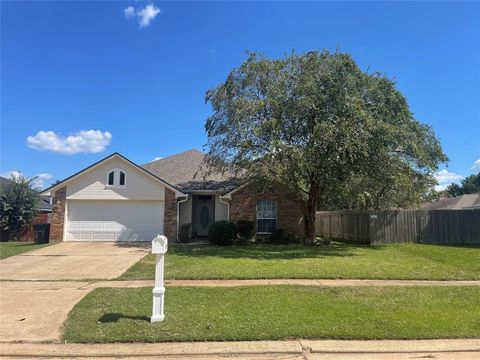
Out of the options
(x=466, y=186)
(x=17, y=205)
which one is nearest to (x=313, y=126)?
(x=17, y=205)

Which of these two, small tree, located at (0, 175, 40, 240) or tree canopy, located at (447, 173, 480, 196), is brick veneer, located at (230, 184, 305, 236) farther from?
tree canopy, located at (447, 173, 480, 196)

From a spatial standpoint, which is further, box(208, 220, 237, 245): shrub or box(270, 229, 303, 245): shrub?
box(270, 229, 303, 245): shrub

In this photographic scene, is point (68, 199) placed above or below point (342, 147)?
below

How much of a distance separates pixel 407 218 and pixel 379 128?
7.11m

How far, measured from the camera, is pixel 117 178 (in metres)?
22.2

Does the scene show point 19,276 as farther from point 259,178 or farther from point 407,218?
point 407,218

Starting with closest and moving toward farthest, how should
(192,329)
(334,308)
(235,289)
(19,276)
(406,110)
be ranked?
(192,329) → (334,308) → (235,289) → (19,276) → (406,110)

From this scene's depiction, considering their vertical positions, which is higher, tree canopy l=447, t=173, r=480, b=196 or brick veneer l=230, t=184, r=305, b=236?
tree canopy l=447, t=173, r=480, b=196

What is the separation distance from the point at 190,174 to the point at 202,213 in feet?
9.29

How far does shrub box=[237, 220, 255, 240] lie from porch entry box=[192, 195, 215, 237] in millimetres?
2761

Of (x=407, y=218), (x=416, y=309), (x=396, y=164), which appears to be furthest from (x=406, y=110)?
(x=416, y=309)

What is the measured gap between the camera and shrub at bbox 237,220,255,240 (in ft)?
70.7

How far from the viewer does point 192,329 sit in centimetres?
659

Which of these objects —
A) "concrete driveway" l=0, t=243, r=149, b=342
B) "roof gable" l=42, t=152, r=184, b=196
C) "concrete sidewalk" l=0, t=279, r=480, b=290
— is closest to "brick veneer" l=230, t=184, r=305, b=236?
"roof gable" l=42, t=152, r=184, b=196
